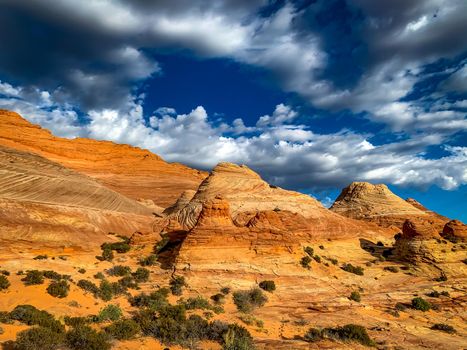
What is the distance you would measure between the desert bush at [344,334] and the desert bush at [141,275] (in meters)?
10.2

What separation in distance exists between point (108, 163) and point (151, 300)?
89.0 m

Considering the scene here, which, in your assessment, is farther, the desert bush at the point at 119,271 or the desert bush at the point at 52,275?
the desert bush at the point at 119,271

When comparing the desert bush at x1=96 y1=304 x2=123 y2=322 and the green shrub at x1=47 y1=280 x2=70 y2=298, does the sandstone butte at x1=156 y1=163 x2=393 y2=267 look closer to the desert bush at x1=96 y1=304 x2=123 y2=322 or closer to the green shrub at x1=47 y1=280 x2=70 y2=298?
the desert bush at x1=96 y1=304 x2=123 y2=322

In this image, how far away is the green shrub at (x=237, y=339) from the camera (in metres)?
14.2

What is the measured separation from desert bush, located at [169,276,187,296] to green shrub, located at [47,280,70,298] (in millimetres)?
5397

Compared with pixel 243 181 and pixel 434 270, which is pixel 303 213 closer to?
pixel 243 181

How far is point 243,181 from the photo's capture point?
159 ft

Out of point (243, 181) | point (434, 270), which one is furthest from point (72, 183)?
point (434, 270)

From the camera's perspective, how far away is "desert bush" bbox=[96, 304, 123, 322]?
16.6m

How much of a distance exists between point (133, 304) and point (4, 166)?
34236 millimetres

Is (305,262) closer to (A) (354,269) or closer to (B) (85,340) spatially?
(A) (354,269)

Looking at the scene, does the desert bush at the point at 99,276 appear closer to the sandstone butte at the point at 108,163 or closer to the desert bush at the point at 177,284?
the desert bush at the point at 177,284

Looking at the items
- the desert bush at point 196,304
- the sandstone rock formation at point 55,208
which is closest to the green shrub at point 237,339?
the desert bush at point 196,304

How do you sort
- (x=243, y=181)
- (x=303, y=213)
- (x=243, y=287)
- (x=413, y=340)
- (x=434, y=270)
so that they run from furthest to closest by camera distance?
1. (x=243, y=181)
2. (x=303, y=213)
3. (x=434, y=270)
4. (x=243, y=287)
5. (x=413, y=340)
